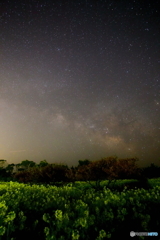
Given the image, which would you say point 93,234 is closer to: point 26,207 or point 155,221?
point 155,221

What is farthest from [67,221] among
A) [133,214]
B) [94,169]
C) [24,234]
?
[94,169]

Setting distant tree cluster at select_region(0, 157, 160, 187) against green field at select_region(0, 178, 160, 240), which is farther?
distant tree cluster at select_region(0, 157, 160, 187)

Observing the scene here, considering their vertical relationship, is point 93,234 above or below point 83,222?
below

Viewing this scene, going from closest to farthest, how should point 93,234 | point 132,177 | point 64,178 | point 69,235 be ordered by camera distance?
1. point 69,235
2. point 93,234
3. point 132,177
4. point 64,178

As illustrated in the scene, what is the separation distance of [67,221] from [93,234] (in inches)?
19.9

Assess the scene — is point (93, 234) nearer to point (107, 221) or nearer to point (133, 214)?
point (107, 221)

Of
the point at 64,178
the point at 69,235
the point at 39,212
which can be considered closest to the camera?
the point at 69,235

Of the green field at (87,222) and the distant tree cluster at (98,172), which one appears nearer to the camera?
the green field at (87,222)

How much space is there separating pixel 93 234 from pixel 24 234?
1.41 metres

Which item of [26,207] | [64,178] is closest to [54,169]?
[64,178]

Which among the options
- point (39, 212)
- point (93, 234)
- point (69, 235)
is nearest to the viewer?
point (69, 235)

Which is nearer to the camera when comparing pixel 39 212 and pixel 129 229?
pixel 129 229

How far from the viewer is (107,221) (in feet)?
10.4

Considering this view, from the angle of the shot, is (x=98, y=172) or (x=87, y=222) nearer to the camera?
(x=87, y=222)
